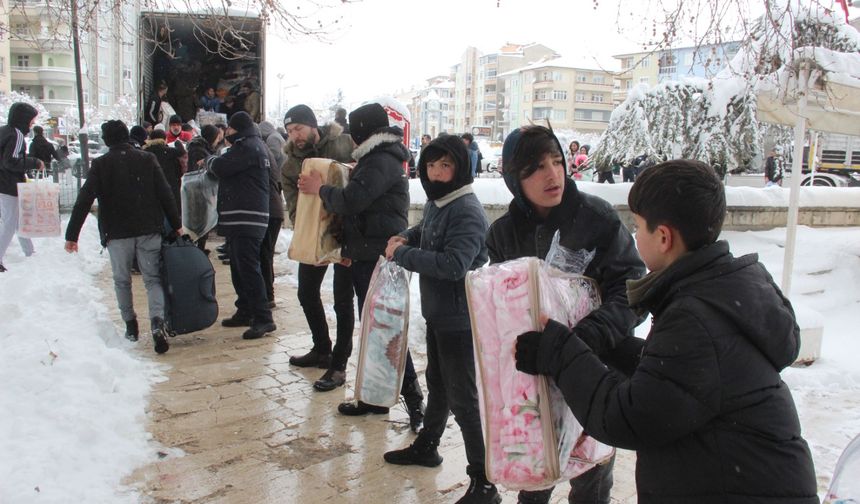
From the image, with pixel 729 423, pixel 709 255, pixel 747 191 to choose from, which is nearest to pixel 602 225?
pixel 709 255

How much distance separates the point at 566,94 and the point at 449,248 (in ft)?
255

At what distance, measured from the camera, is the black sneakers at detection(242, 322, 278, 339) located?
5.83 metres

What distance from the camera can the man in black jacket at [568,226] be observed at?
2.22 meters

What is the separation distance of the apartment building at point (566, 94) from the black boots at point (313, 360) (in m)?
72.8

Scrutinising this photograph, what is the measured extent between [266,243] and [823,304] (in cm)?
691

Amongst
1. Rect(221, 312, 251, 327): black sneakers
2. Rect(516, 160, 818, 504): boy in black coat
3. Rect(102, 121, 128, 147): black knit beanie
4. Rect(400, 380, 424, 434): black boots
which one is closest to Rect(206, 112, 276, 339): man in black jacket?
Rect(221, 312, 251, 327): black sneakers


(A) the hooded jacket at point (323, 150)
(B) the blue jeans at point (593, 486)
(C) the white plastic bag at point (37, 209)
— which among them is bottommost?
(B) the blue jeans at point (593, 486)

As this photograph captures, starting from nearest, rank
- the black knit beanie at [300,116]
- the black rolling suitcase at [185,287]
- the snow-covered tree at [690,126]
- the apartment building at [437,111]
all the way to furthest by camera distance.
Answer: the black knit beanie at [300,116]
the black rolling suitcase at [185,287]
the snow-covered tree at [690,126]
the apartment building at [437,111]

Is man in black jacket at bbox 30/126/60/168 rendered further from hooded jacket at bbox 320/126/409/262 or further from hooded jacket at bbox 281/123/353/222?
hooded jacket at bbox 320/126/409/262

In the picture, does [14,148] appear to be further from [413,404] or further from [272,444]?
[413,404]

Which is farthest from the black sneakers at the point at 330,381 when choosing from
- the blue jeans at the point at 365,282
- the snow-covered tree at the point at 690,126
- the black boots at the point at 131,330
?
the snow-covered tree at the point at 690,126

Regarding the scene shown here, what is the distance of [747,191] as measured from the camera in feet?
36.9

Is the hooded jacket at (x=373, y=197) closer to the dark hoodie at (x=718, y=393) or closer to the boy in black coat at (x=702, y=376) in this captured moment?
the boy in black coat at (x=702, y=376)

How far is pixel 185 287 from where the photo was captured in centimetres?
541
